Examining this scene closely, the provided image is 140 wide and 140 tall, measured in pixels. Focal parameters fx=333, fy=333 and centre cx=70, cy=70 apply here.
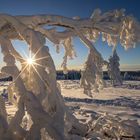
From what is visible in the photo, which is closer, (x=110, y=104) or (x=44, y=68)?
(x=44, y=68)

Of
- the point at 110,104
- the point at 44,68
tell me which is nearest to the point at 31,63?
the point at 44,68

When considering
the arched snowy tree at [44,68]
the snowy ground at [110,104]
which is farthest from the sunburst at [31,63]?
the snowy ground at [110,104]

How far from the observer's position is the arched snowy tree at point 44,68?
5.09m

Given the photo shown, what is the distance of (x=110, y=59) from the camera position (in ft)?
18.1

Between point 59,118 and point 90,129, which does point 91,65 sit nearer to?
point 59,118

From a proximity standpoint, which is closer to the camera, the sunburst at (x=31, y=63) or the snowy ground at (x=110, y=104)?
the sunburst at (x=31, y=63)

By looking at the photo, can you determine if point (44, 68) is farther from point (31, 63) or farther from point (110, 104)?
point (110, 104)

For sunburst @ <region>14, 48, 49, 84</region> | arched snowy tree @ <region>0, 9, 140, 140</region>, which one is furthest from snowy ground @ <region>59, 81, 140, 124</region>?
sunburst @ <region>14, 48, 49, 84</region>

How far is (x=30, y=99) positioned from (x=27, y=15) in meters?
2.14

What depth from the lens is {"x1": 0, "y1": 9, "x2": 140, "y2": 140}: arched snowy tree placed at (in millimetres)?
5094

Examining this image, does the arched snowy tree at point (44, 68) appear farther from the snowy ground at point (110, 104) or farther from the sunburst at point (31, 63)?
the snowy ground at point (110, 104)

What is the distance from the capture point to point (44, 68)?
5.29m

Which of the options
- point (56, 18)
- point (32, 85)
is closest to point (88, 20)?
point (56, 18)

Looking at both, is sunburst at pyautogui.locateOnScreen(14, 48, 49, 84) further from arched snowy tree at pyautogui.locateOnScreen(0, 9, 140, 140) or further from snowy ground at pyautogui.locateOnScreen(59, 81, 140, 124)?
snowy ground at pyautogui.locateOnScreen(59, 81, 140, 124)
